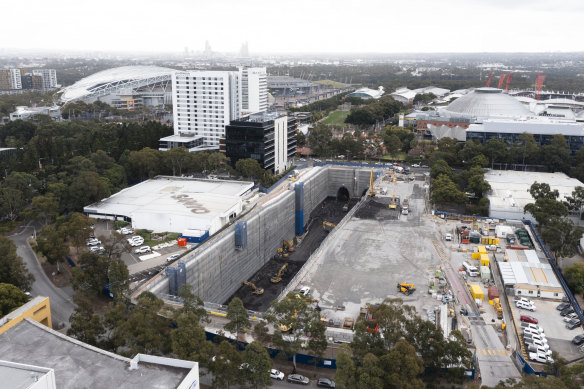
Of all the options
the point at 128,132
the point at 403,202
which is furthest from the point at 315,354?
the point at 128,132

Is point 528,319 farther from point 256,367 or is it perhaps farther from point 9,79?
point 9,79

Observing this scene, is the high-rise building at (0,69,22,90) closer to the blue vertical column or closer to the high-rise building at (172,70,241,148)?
the high-rise building at (172,70,241,148)

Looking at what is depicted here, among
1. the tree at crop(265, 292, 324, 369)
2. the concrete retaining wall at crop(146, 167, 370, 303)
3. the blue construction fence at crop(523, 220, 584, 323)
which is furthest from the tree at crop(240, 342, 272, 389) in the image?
the blue construction fence at crop(523, 220, 584, 323)

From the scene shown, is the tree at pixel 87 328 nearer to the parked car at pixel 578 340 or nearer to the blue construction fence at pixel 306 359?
the blue construction fence at pixel 306 359

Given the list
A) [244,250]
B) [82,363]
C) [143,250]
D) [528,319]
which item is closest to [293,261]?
[244,250]

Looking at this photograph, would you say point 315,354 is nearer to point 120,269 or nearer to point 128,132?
point 120,269
